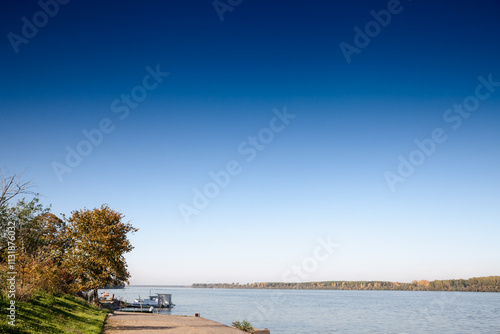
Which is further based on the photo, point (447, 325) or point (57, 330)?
point (447, 325)

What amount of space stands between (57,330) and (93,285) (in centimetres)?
1321

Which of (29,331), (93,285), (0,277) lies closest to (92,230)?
(93,285)

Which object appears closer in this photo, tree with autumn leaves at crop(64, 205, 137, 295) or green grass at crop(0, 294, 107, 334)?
green grass at crop(0, 294, 107, 334)

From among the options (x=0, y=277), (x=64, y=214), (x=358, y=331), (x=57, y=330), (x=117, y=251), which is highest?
(x=64, y=214)

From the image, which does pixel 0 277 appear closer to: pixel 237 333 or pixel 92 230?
pixel 92 230

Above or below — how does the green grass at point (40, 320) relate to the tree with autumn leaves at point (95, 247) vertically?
below

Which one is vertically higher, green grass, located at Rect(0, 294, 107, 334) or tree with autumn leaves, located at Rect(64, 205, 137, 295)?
tree with autumn leaves, located at Rect(64, 205, 137, 295)

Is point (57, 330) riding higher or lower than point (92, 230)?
lower

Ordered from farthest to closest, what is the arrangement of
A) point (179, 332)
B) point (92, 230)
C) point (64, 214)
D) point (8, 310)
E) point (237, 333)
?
point (64, 214), point (92, 230), point (237, 333), point (179, 332), point (8, 310)

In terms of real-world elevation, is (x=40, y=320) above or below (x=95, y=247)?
below

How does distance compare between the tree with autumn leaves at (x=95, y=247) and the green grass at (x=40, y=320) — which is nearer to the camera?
the green grass at (x=40, y=320)

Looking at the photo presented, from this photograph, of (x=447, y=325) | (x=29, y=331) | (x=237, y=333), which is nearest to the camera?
(x=29, y=331)

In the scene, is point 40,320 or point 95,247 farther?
point 95,247

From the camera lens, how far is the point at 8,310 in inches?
583
